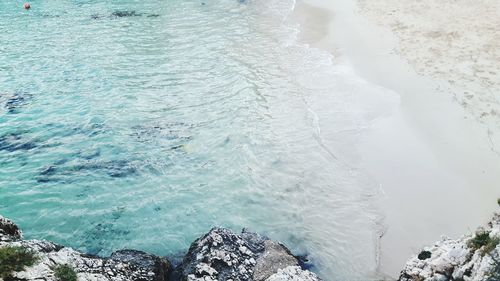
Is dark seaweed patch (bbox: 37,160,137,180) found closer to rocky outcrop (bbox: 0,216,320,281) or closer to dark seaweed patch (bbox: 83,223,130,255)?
dark seaweed patch (bbox: 83,223,130,255)

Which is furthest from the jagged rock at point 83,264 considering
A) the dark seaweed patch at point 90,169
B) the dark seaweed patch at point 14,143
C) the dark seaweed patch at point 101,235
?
the dark seaweed patch at point 14,143

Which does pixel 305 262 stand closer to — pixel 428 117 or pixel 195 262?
pixel 195 262

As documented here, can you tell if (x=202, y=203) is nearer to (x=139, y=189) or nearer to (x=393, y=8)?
(x=139, y=189)

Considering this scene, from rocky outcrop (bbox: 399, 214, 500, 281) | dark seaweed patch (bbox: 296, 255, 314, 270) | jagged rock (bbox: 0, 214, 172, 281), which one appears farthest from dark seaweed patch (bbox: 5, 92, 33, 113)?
rocky outcrop (bbox: 399, 214, 500, 281)

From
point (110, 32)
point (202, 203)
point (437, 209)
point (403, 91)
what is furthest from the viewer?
point (110, 32)

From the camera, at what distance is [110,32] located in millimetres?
29172

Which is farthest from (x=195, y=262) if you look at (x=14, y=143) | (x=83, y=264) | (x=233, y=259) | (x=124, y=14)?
(x=124, y=14)

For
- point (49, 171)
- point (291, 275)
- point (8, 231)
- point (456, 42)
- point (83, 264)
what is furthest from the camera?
point (456, 42)

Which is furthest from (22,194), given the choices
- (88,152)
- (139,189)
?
(139,189)

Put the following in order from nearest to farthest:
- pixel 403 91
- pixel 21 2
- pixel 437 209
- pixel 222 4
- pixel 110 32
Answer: pixel 437 209, pixel 403 91, pixel 110 32, pixel 222 4, pixel 21 2

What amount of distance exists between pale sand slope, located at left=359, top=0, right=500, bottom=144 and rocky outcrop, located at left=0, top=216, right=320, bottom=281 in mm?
9347

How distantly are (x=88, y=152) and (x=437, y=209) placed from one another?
12678 millimetres

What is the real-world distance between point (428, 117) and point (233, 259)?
976cm

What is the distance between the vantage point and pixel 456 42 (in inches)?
771
